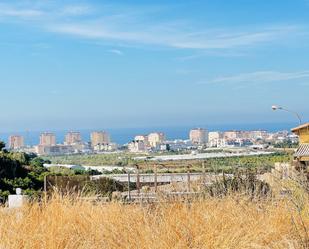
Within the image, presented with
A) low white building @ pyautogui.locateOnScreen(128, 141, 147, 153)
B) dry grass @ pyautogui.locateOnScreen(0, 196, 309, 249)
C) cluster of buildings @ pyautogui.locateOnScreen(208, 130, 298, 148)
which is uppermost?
dry grass @ pyautogui.locateOnScreen(0, 196, 309, 249)

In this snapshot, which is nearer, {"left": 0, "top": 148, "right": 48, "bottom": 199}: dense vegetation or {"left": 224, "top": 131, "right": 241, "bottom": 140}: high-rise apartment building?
{"left": 0, "top": 148, "right": 48, "bottom": 199}: dense vegetation

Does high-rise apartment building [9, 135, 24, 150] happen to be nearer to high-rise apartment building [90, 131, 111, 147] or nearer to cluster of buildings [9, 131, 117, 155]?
cluster of buildings [9, 131, 117, 155]

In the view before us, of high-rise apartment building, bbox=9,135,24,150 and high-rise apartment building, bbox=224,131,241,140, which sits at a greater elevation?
high-rise apartment building, bbox=9,135,24,150

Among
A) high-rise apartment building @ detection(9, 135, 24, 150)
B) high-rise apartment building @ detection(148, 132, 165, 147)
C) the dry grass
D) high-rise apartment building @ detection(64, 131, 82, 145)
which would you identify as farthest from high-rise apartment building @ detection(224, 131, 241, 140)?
the dry grass

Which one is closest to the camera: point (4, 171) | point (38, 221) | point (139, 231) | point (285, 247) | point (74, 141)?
point (285, 247)

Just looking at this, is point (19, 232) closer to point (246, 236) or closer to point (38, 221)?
point (38, 221)

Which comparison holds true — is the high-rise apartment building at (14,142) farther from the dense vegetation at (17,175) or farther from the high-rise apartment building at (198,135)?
the high-rise apartment building at (198,135)

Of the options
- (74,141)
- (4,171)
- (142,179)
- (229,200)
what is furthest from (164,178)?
(74,141)

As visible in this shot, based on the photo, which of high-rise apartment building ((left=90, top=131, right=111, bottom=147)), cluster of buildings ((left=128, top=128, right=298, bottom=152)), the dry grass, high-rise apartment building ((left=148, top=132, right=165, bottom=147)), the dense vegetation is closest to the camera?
the dry grass
